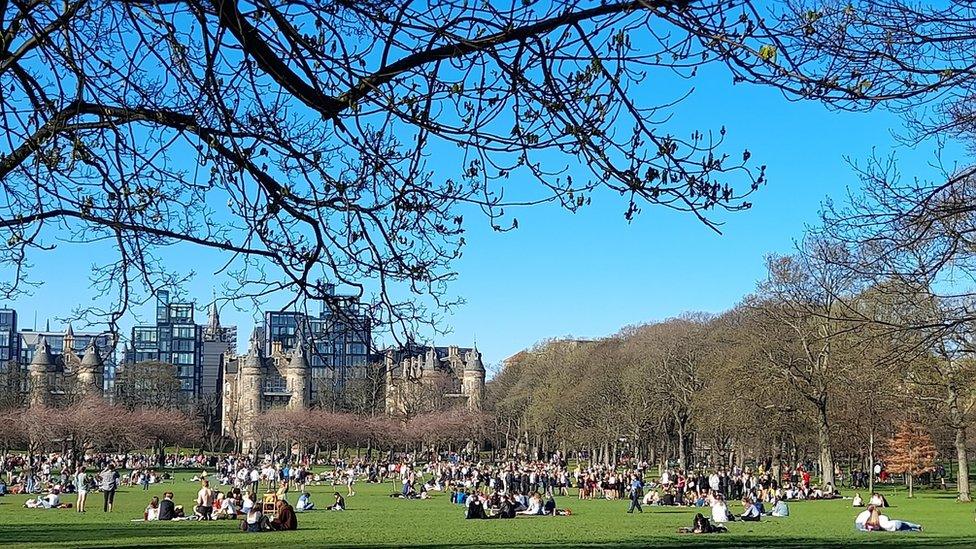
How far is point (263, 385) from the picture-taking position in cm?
12469

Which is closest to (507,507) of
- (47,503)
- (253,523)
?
(253,523)

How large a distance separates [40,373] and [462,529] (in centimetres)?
9306

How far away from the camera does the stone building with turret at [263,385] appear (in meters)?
122

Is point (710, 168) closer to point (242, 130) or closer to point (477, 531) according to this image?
point (242, 130)

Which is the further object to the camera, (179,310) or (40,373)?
(40,373)

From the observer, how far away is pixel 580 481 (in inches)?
1820

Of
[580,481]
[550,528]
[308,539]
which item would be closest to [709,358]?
[580,481]

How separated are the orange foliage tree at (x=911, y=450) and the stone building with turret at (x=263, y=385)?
240 feet

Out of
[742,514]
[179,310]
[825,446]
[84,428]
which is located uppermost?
[179,310]

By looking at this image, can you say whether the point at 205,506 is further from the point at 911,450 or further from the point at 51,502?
the point at 911,450

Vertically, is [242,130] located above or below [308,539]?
above

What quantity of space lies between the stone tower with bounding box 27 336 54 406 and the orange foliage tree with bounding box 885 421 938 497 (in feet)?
177

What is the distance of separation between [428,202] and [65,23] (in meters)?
2.45

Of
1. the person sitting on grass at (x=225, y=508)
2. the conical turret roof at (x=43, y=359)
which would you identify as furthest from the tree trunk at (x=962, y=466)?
the conical turret roof at (x=43, y=359)
